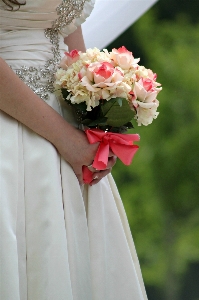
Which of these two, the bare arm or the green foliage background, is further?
the green foliage background

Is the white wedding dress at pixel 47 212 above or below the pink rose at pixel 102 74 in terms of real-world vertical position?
below

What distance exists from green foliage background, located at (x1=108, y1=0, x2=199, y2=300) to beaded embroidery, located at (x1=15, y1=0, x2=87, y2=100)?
1.29m

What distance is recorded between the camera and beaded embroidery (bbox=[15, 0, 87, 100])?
3.83ft

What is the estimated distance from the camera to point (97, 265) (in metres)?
1.17

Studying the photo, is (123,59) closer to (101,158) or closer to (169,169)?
(101,158)

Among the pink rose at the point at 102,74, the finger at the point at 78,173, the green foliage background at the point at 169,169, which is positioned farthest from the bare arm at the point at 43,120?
the green foliage background at the point at 169,169

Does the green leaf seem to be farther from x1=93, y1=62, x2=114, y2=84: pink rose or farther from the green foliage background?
the green foliage background

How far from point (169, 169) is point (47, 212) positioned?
1.47 m

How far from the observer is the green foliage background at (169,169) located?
2424mm

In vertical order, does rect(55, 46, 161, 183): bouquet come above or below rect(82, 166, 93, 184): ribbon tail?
above

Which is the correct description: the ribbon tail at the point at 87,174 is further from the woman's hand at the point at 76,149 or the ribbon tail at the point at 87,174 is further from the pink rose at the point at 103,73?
the pink rose at the point at 103,73

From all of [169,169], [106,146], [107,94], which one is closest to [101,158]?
[106,146]

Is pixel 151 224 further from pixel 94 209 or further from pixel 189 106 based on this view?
pixel 94 209

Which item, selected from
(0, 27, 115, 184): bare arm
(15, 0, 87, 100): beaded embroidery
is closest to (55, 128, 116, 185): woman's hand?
(0, 27, 115, 184): bare arm
